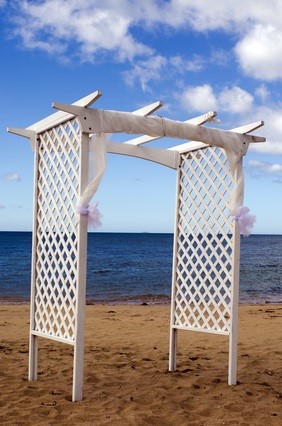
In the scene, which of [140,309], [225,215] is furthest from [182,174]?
[140,309]

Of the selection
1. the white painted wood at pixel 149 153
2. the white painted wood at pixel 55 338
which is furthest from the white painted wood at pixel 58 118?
the white painted wood at pixel 55 338

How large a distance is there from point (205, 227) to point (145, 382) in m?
1.50

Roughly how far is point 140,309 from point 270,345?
483cm

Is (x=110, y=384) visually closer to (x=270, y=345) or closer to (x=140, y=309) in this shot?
(x=270, y=345)

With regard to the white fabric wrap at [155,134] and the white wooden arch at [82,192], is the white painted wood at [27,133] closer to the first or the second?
the white wooden arch at [82,192]

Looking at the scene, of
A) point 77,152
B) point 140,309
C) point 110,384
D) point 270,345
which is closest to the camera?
point 77,152

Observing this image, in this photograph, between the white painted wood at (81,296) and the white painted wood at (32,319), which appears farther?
the white painted wood at (32,319)

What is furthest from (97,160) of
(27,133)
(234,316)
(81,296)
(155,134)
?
(234,316)

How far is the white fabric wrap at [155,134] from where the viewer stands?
436cm

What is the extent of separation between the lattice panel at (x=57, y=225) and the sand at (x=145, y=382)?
520 mm

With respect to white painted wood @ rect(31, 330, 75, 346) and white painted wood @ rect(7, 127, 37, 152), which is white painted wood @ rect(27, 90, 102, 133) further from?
white painted wood @ rect(31, 330, 75, 346)

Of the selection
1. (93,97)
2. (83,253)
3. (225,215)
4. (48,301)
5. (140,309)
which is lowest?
(140,309)

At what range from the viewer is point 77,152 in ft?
14.5

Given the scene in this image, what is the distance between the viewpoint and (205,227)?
5.35 m
